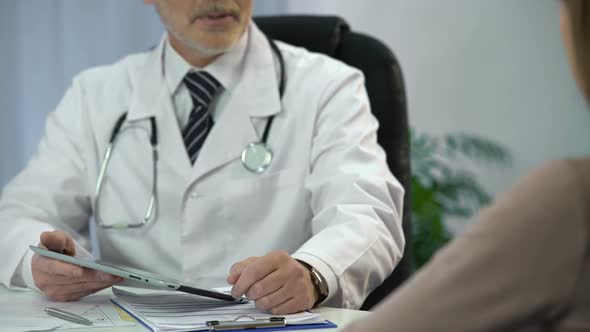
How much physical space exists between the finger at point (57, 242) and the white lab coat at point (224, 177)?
19cm

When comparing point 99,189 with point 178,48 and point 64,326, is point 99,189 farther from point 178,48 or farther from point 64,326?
point 64,326

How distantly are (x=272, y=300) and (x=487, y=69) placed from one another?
271 centimetres

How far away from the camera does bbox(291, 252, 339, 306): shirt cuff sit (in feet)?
4.57

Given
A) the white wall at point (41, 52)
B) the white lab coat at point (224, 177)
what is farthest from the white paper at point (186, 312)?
the white wall at point (41, 52)

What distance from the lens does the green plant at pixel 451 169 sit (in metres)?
3.63

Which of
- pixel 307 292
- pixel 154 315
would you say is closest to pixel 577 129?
pixel 307 292

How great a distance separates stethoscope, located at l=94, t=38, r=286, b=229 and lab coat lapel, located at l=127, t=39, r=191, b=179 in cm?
2

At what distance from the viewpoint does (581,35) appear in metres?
0.65

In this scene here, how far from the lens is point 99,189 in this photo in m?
1.89

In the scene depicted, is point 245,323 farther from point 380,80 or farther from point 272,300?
point 380,80

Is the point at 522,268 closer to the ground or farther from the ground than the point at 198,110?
farther from the ground

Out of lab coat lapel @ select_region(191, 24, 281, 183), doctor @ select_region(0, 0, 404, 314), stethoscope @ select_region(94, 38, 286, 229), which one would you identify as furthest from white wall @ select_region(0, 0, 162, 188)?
lab coat lapel @ select_region(191, 24, 281, 183)

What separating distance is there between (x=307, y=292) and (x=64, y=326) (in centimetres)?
38

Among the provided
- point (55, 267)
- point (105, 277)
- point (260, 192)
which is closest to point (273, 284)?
point (105, 277)
